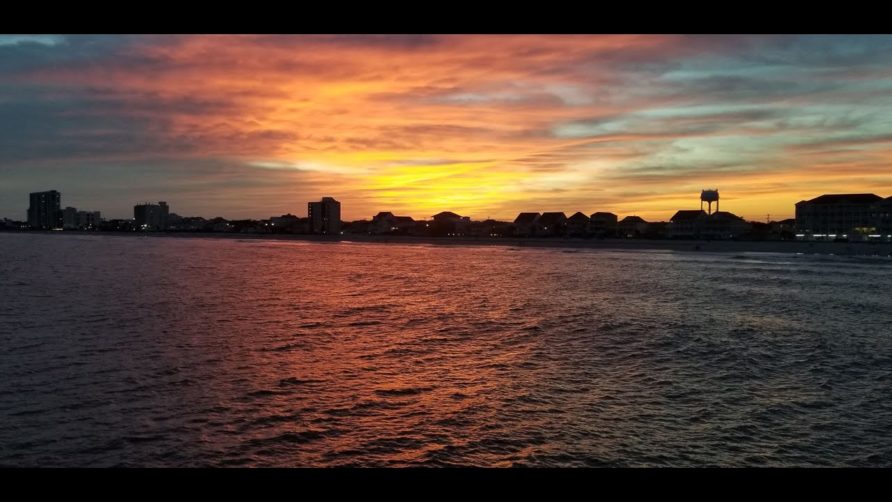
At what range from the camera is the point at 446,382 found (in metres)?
15.2

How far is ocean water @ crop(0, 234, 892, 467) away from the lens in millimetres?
10289

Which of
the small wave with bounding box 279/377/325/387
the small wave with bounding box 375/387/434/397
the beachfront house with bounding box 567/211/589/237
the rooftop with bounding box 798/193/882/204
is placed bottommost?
the small wave with bounding box 279/377/325/387

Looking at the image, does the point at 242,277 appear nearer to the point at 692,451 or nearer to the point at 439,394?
the point at 439,394

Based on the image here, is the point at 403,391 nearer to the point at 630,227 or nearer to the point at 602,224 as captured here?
the point at 602,224

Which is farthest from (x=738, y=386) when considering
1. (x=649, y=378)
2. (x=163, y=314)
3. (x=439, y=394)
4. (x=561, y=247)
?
(x=561, y=247)

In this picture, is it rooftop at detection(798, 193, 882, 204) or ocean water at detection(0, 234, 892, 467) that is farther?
rooftop at detection(798, 193, 882, 204)

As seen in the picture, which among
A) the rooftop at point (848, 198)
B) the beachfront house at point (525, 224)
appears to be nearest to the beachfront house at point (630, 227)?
the beachfront house at point (525, 224)

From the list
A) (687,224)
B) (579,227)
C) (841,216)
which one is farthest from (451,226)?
(841,216)

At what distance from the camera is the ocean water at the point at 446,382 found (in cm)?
1029

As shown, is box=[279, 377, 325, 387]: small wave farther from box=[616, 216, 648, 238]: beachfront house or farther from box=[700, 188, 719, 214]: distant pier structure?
box=[616, 216, 648, 238]: beachfront house

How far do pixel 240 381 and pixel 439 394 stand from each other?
526 centimetres

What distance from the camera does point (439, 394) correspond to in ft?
45.9

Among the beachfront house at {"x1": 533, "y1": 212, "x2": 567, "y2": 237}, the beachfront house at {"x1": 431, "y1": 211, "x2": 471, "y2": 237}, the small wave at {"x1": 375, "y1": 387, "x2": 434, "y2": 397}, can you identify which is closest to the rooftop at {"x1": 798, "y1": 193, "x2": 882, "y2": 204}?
the beachfront house at {"x1": 533, "y1": 212, "x2": 567, "y2": 237}

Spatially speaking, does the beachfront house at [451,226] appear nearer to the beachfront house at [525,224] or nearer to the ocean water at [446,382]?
the beachfront house at [525,224]
